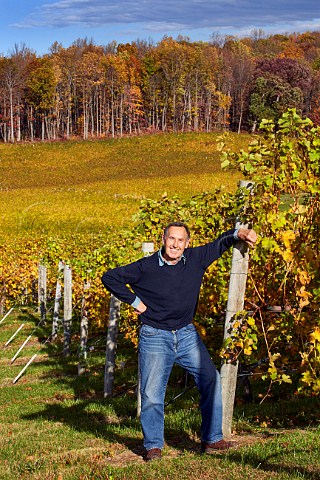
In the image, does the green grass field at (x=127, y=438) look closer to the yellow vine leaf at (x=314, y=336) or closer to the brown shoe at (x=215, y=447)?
the brown shoe at (x=215, y=447)

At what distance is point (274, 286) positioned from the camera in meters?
6.83

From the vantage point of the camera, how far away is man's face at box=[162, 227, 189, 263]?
5672 millimetres

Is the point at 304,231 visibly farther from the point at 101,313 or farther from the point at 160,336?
the point at 101,313

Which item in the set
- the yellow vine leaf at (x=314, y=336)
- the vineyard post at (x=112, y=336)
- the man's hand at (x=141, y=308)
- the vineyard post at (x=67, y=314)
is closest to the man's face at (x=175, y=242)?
the man's hand at (x=141, y=308)

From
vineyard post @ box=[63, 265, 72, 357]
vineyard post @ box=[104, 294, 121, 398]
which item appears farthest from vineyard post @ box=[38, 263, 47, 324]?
vineyard post @ box=[104, 294, 121, 398]

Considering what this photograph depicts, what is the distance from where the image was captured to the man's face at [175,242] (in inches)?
223

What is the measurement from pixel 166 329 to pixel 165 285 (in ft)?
1.22

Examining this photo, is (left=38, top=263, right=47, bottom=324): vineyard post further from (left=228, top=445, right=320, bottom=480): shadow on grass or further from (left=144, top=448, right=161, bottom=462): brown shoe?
(left=228, top=445, right=320, bottom=480): shadow on grass

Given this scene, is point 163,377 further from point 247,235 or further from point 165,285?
point 247,235

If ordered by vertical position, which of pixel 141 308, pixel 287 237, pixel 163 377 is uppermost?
pixel 287 237

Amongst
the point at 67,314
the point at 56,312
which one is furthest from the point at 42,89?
the point at 67,314

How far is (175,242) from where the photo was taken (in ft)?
18.6

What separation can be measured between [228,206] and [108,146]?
7665 centimetres

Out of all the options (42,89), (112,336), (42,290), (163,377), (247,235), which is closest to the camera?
(247,235)
